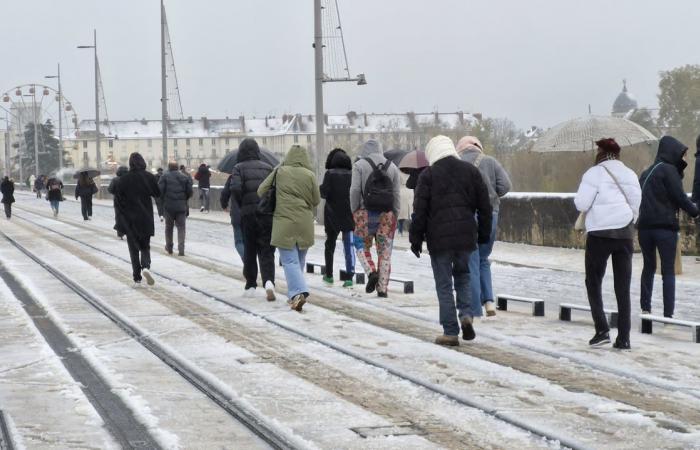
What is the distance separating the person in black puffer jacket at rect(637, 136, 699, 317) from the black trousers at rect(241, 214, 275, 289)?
4.27 metres

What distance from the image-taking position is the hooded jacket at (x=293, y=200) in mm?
13953

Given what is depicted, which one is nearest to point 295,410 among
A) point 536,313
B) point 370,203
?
point 536,313

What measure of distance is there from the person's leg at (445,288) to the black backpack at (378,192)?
4.03 meters

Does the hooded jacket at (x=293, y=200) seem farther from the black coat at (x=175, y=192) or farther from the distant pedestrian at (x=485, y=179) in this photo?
the black coat at (x=175, y=192)

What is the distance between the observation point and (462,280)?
10859 millimetres

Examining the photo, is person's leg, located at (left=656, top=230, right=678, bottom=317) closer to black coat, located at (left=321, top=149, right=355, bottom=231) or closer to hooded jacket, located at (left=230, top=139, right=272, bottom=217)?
black coat, located at (left=321, top=149, right=355, bottom=231)

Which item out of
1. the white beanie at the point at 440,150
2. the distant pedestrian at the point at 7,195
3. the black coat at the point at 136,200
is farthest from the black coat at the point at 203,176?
the white beanie at the point at 440,150

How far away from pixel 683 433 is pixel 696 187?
7.51 m

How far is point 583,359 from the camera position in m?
9.93

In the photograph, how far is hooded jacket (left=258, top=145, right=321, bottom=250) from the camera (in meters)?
14.0

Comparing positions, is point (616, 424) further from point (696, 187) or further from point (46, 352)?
point (696, 187)

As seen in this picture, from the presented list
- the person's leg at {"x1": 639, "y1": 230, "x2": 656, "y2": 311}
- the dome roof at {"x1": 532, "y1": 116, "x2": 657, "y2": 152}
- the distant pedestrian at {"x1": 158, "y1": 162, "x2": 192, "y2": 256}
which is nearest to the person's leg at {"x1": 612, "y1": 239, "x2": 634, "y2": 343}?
the person's leg at {"x1": 639, "y1": 230, "x2": 656, "y2": 311}

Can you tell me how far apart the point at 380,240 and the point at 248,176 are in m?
1.73

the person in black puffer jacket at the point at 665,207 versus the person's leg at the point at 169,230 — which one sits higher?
the person in black puffer jacket at the point at 665,207
